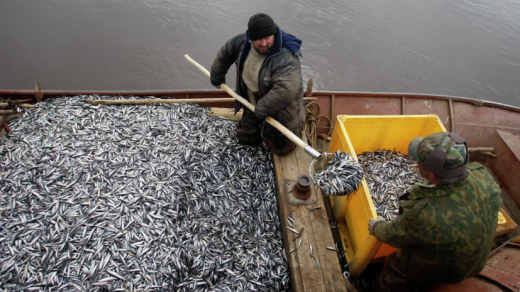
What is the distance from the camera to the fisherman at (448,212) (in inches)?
99.6

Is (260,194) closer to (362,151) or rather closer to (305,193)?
(305,193)

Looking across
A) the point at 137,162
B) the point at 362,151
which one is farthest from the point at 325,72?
the point at 137,162

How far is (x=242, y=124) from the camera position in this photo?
513 centimetres

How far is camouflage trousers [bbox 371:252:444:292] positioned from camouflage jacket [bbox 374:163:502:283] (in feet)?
0.72

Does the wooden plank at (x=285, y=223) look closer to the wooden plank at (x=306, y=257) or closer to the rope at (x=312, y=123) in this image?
the wooden plank at (x=306, y=257)

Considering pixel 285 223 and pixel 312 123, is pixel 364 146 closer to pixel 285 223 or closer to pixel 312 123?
pixel 312 123

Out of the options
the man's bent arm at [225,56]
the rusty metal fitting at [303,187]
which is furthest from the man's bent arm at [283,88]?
the rusty metal fitting at [303,187]

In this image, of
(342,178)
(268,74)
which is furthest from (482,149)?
(268,74)

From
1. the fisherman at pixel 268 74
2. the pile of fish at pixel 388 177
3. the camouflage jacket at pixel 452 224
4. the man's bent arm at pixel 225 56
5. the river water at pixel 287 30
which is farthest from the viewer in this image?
the river water at pixel 287 30

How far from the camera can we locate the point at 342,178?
371 centimetres

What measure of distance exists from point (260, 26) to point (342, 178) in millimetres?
2137

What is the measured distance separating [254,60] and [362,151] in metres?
2.54

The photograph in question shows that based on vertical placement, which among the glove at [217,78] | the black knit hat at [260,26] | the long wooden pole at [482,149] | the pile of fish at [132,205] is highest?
the black knit hat at [260,26]

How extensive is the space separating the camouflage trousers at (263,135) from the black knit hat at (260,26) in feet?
4.55
